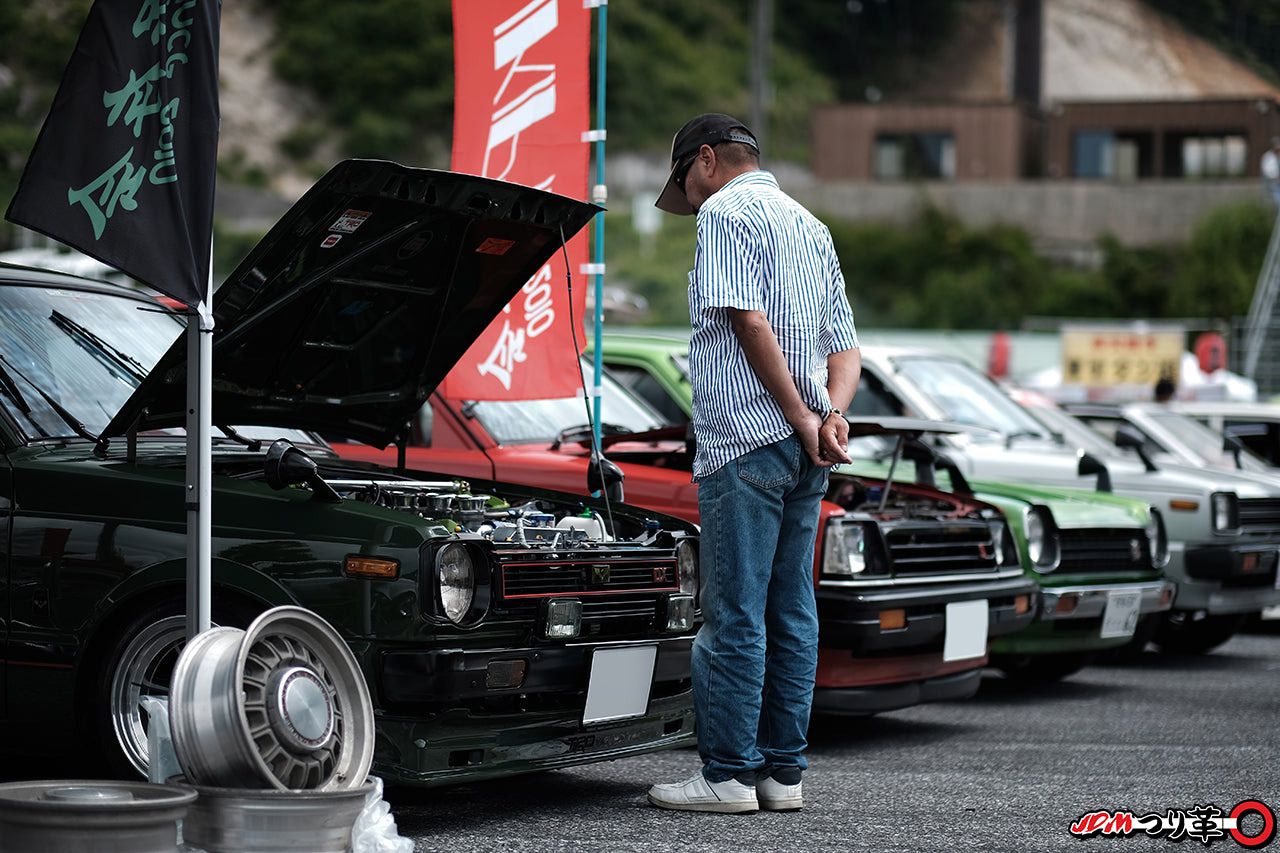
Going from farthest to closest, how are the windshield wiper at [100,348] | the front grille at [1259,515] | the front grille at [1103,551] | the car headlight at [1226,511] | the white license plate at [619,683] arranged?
1. the front grille at [1259,515]
2. the car headlight at [1226,511]
3. the front grille at [1103,551]
4. the windshield wiper at [100,348]
5. the white license plate at [619,683]

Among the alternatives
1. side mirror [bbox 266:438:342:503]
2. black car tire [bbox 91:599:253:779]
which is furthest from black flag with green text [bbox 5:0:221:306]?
black car tire [bbox 91:599:253:779]

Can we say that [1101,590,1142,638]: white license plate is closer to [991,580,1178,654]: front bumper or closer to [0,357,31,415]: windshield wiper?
[991,580,1178,654]: front bumper

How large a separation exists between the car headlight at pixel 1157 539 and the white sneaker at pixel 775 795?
3.95 m

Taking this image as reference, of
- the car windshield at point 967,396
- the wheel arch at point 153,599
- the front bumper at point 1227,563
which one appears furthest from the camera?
the front bumper at point 1227,563

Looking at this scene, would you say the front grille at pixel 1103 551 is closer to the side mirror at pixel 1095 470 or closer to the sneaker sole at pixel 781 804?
the side mirror at pixel 1095 470

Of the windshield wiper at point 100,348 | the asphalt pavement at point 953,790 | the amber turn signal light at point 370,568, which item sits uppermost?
the windshield wiper at point 100,348

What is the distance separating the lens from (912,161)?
55.6 meters

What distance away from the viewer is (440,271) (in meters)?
4.86

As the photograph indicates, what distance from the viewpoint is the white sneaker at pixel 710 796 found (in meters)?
4.46

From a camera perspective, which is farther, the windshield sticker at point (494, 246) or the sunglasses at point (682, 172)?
the windshield sticker at point (494, 246)

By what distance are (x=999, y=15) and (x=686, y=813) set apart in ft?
288

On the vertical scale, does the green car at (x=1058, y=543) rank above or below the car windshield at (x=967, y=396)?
below

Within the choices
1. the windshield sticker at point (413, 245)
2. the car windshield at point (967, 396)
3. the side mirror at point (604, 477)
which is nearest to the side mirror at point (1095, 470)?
the car windshield at point (967, 396)

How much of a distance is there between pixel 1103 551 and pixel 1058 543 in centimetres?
46
